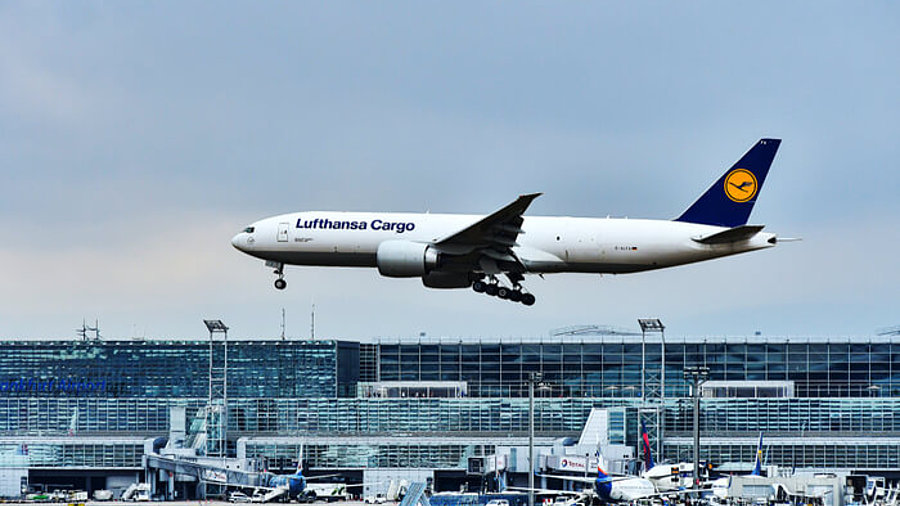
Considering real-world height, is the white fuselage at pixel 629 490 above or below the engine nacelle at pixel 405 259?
below

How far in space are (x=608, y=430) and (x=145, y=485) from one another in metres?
50.9

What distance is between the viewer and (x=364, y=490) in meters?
172

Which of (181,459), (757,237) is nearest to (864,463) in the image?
(181,459)

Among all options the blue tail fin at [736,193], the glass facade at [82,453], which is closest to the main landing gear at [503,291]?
the blue tail fin at [736,193]

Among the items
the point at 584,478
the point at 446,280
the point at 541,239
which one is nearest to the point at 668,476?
the point at 584,478

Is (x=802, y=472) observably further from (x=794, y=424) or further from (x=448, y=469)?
(x=448, y=469)

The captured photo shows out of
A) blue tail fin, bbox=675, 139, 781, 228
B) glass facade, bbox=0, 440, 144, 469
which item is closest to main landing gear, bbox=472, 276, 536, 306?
blue tail fin, bbox=675, 139, 781, 228

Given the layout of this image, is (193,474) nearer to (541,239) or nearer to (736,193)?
(541,239)

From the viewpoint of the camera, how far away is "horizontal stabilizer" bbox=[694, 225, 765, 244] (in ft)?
316

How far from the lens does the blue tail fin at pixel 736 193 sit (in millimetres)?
103688

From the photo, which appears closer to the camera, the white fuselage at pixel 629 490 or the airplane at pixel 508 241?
the airplane at pixel 508 241

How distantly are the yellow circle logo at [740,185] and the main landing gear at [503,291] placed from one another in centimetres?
1458

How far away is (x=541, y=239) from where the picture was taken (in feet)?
327

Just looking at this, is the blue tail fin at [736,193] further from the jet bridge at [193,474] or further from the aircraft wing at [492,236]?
the jet bridge at [193,474]
